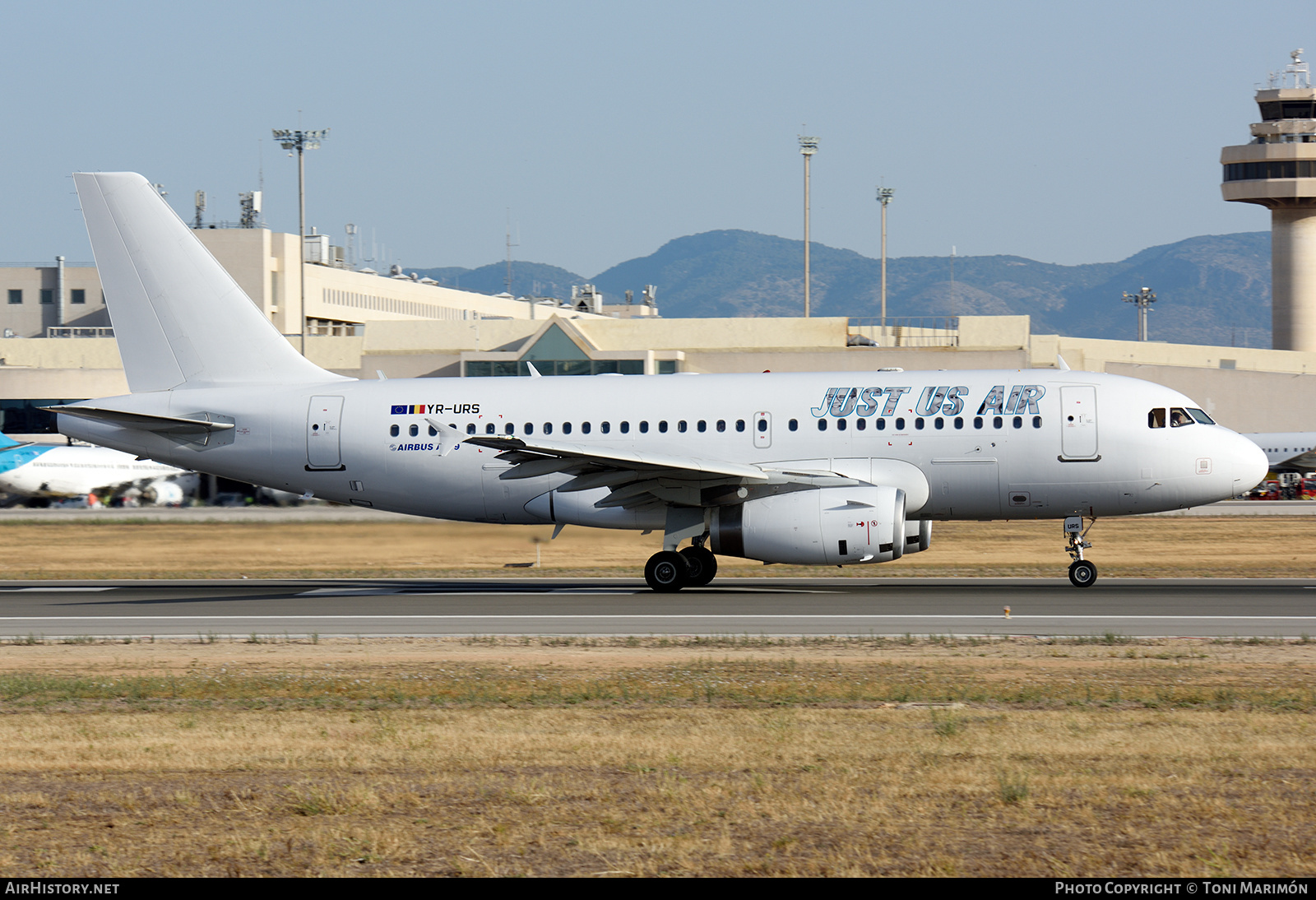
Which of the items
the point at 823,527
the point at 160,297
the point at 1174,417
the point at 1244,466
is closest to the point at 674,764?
the point at 823,527

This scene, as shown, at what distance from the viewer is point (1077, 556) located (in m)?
27.3

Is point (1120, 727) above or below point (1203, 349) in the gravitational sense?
below

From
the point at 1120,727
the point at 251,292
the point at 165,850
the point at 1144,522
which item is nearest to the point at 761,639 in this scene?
the point at 1120,727

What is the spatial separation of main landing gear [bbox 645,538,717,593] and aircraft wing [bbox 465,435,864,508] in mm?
1252

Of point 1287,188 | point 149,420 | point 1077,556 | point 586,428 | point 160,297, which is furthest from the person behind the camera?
point 1287,188

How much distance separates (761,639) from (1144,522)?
32.8m

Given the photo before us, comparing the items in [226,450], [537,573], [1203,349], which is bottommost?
[537,573]

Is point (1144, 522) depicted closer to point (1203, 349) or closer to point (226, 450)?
point (226, 450)

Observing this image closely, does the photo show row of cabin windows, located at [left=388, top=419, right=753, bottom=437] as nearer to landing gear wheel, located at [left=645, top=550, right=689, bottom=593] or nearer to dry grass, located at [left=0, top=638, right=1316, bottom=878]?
landing gear wheel, located at [left=645, top=550, right=689, bottom=593]

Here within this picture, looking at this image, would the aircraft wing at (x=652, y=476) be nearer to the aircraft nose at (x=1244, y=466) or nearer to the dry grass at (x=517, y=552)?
the dry grass at (x=517, y=552)

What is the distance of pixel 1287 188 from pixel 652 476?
102808 millimetres

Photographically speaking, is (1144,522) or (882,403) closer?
(882,403)

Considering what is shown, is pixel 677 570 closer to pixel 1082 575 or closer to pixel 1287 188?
pixel 1082 575

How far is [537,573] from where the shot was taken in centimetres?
3459
